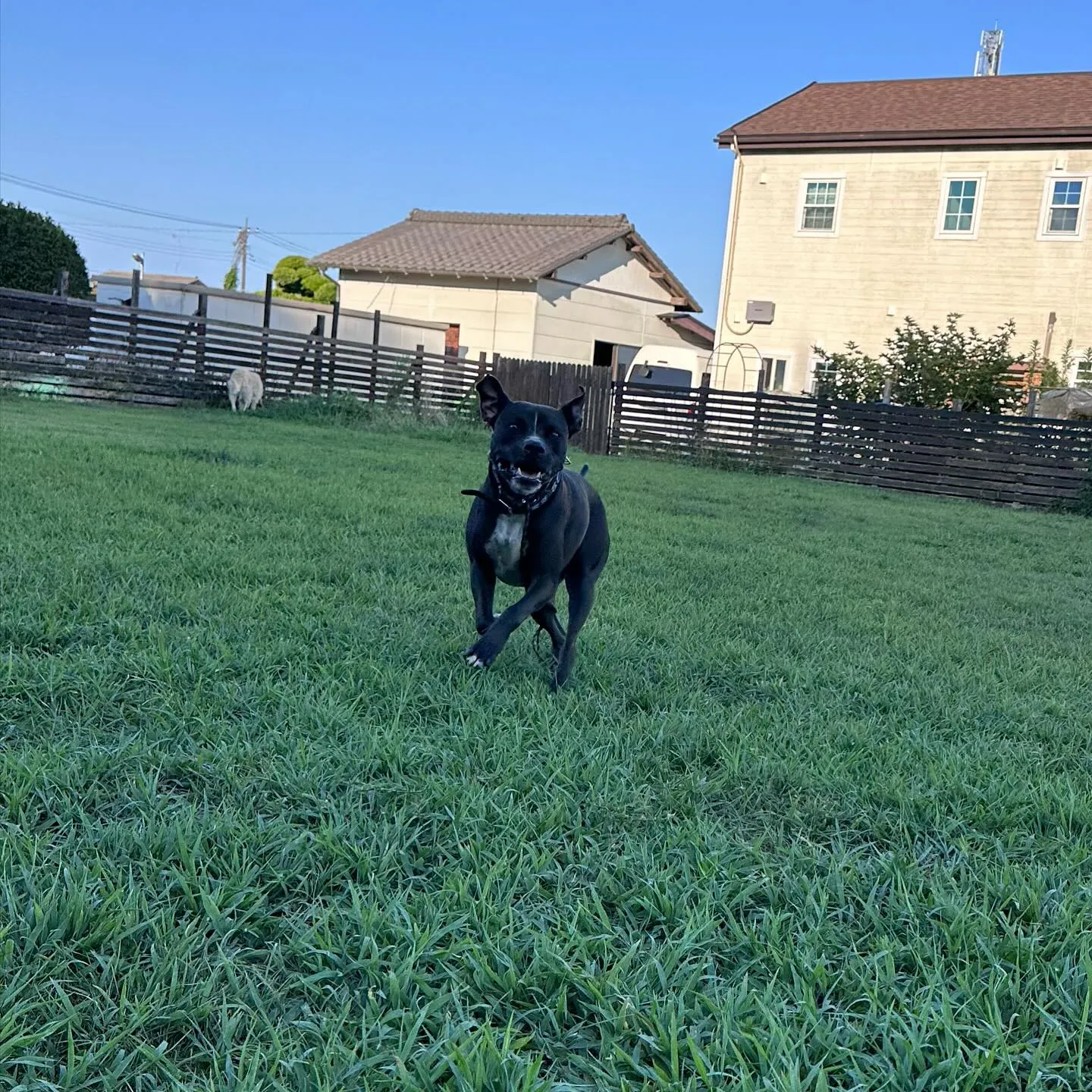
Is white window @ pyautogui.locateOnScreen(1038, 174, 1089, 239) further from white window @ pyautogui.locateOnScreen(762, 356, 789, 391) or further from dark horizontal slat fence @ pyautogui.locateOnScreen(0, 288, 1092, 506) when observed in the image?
dark horizontal slat fence @ pyautogui.locateOnScreen(0, 288, 1092, 506)

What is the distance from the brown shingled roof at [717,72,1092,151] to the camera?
2059cm

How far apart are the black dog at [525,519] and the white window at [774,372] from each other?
20.1 meters

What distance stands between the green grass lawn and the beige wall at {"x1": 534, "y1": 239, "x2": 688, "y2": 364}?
24096 millimetres

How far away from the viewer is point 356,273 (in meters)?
29.7

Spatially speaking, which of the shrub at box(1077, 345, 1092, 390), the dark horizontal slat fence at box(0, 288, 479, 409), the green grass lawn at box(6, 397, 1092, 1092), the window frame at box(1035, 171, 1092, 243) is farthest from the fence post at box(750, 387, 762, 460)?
the green grass lawn at box(6, 397, 1092, 1092)

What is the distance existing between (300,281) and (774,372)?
84.6 ft

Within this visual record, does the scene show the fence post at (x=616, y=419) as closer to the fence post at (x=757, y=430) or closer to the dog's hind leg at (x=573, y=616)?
the fence post at (x=757, y=430)

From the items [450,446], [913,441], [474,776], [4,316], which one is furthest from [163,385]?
[474,776]

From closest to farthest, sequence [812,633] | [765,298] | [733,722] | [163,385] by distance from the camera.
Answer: [733,722] → [812,633] → [163,385] → [765,298]

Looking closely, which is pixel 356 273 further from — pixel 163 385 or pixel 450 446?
pixel 450 446

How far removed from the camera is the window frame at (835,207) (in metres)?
22.2

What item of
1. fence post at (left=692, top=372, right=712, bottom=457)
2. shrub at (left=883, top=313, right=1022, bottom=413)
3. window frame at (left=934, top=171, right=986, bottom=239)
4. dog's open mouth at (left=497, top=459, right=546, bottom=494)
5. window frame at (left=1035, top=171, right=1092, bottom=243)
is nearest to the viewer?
dog's open mouth at (left=497, top=459, right=546, bottom=494)

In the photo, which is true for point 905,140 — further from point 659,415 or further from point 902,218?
point 659,415

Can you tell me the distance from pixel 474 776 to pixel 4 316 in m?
15.4
